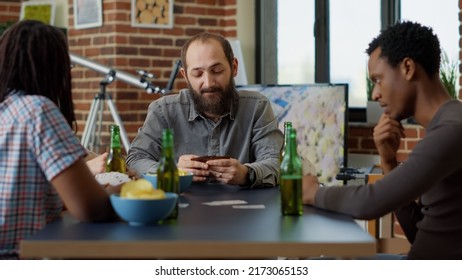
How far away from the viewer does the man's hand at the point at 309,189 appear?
7.44 feet

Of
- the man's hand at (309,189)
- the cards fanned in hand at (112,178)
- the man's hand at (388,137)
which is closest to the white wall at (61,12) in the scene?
the cards fanned in hand at (112,178)

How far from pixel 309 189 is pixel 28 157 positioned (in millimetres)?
760

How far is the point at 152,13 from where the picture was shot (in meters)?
5.75

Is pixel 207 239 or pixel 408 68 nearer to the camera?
pixel 207 239

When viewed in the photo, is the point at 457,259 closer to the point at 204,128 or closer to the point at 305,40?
the point at 204,128

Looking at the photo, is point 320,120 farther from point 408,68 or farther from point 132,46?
point 408,68

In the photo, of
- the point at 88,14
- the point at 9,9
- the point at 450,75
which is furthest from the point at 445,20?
the point at 9,9

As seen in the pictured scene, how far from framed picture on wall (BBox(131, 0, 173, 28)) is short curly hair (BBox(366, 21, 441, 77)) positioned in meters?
3.63

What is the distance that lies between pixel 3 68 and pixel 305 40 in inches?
146

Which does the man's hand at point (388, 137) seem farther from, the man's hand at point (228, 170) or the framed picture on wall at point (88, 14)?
the framed picture on wall at point (88, 14)

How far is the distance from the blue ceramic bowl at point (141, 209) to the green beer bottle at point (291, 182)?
0.34 m

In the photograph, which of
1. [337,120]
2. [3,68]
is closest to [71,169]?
[3,68]

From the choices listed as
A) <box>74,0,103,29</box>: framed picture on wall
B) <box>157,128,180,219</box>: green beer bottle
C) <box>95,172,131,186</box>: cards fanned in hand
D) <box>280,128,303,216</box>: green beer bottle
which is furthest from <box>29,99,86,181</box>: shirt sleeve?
<box>74,0,103,29</box>: framed picture on wall

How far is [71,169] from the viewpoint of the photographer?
76.1 inches
